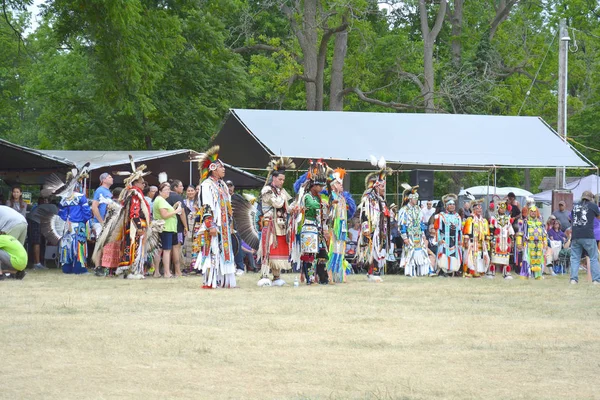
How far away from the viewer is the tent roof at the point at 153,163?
59.3 feet

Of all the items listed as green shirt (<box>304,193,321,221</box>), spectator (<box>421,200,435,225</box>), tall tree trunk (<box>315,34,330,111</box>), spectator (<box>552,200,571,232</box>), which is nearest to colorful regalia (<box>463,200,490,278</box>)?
spectator (<box>421,200,435,225</box>)

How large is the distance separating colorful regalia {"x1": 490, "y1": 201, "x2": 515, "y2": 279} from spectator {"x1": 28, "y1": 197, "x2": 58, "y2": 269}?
7.68 metres

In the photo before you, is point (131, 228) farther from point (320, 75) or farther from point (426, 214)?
point (320, 75)

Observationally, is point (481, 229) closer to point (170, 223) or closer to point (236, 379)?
point (170, 223)

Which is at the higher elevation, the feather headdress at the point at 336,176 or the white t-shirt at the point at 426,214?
the feather headdress at the point at 336,176

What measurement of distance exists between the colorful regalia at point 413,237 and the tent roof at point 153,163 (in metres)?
3.84

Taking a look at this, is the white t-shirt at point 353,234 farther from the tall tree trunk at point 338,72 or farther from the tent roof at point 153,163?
the tall tree trunk at point 338,72

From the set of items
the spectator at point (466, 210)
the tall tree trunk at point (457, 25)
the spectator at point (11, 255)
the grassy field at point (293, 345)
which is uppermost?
the tall tree trunk at point (457, 25)

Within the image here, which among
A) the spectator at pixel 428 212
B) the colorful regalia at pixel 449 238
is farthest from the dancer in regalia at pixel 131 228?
the spectator at pixel 428 212

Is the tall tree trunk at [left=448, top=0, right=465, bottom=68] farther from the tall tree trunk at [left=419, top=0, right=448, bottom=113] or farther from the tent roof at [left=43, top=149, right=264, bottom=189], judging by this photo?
the tent roof at [left=43, top=149, right=264, bottom=189]

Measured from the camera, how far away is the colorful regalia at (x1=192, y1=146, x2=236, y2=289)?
1240 cm

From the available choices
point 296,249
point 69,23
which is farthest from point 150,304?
point 69,23

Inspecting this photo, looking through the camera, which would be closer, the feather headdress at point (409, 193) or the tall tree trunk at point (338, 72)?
the feather headdress at point (409, 193)

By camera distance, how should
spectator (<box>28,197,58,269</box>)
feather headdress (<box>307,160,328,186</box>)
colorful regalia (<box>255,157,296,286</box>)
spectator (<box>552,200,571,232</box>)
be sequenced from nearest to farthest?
colorful regalia (<box>255,157,296,286</box>) → feather headdress (<box>307,160,328,186</box>) → spectator (<box>28,197,58,269</box>) → spectator (<box>552,200,571,232</box>)
